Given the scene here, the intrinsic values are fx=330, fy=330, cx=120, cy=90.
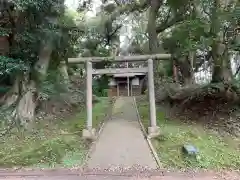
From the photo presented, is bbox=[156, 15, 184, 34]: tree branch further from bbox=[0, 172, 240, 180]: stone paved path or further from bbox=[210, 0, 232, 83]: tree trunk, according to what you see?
bbox=[0, 172, 240, 180]: stone paved path

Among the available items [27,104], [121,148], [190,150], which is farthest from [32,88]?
[190,150]

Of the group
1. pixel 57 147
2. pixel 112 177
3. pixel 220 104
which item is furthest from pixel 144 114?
pixel 112 177

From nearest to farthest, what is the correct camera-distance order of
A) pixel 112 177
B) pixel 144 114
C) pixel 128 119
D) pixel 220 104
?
1. pixel 112 177
2. pixel 220 104
3. pixel 128 119
4. pixel 144 114

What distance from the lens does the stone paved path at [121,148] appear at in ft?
28.8

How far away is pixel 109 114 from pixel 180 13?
18.3 ft

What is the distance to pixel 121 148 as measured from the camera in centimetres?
977

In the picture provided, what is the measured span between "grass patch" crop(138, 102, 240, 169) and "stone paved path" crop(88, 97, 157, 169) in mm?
463

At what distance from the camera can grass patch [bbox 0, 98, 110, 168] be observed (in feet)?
29.3

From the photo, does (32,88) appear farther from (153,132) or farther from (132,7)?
(132,7)

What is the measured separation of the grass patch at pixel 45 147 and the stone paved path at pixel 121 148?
543mm

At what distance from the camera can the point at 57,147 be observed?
9.53 meters

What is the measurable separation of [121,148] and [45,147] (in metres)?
2.20

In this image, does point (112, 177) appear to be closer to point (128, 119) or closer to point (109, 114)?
point (128, 119)

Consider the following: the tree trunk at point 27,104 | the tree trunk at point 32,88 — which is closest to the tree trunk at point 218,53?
the tree trunk at point 32,88
